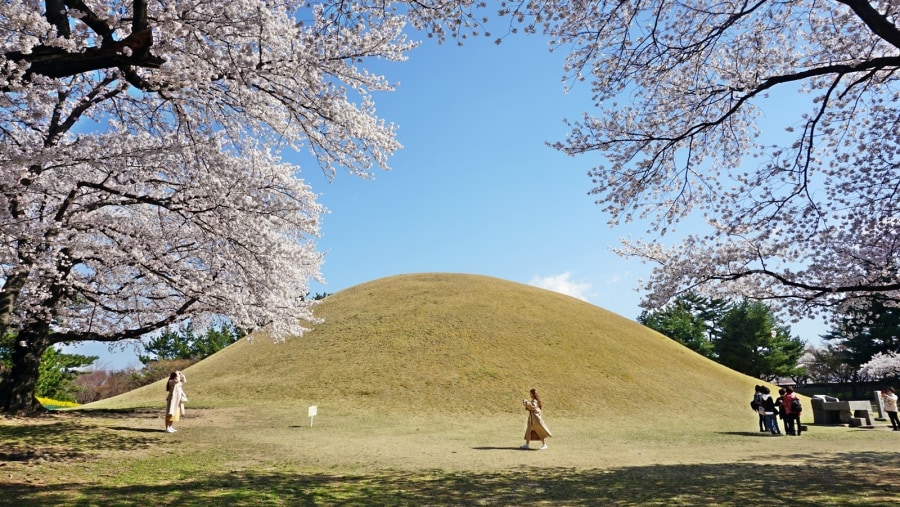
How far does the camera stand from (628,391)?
24469 millimetres

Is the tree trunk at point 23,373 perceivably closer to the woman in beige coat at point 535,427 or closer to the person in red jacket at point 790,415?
the woman in beige coat at point 535,427

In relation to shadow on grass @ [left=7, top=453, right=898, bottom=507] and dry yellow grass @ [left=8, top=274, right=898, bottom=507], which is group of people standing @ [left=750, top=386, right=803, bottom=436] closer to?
dry yellow grass @ [left=8, top=274, right=898, bottom=507]

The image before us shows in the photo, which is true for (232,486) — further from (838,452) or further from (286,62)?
(838,452)

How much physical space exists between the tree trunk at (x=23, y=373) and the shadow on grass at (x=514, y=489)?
8.81m

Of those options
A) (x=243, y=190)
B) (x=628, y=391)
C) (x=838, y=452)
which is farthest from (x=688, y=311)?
(x=243, y=190)

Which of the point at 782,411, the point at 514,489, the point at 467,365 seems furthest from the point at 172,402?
the point at 782,411

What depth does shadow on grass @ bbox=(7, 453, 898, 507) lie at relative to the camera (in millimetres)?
6570

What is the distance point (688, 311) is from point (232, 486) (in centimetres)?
6447

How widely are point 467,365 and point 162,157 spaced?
735 inches

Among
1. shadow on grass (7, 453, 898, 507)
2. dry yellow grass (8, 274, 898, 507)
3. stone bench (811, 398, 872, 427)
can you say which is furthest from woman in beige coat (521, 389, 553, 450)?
stone bench (811, 398, 872, 427)

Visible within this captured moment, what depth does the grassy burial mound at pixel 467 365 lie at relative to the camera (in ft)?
74.5

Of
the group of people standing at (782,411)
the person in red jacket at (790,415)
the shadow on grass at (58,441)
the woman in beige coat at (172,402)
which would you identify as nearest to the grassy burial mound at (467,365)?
the group of people standing at (782,411)

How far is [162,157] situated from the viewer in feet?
33.5

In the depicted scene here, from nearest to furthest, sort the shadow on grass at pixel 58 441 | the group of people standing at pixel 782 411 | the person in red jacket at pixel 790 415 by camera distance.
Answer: the shadow on grass at pixel 58 441, the person in red jacket at pixel 790 415, the group of people standing at pixel 782 411
